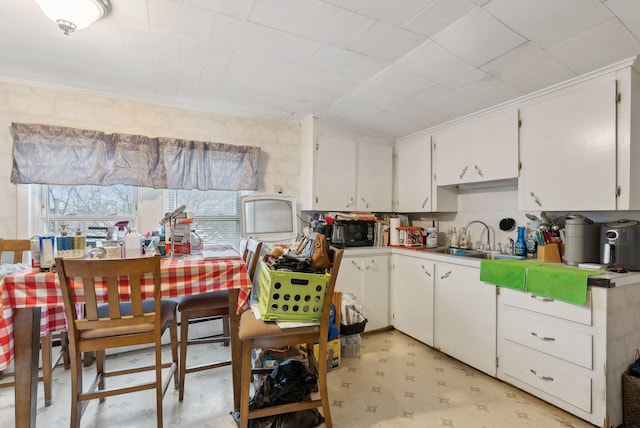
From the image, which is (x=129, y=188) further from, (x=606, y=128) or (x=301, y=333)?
(x=606, y=128)

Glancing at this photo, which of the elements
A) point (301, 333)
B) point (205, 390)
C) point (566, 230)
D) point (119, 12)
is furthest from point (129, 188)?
point (566, 230)

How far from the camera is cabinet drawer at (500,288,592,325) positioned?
67.2 inches

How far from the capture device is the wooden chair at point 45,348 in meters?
1.86

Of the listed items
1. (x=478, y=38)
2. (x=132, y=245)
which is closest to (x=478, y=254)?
(x=478, y=38)

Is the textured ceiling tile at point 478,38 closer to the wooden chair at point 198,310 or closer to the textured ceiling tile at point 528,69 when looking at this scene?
the textured ceiling tile at point 528,69

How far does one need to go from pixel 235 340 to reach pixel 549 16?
2.41 m

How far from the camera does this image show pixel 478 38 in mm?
1679

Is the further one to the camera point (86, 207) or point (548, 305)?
point (86, 207)

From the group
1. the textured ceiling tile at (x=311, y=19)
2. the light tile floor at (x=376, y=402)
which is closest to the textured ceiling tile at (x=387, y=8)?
the textured ceiling tile at (x=311, y=19)

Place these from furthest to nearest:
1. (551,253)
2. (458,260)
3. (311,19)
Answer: (458,260) < (551,253) < (311,19)

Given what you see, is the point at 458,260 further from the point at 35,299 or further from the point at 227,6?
the point at 35,299

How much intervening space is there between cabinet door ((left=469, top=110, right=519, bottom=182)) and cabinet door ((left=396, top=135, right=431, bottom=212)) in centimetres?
51

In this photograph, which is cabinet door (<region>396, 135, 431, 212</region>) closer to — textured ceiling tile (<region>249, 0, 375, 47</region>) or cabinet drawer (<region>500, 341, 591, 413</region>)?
cabinet drawer (<region>500, 341, 591, 413</region>)

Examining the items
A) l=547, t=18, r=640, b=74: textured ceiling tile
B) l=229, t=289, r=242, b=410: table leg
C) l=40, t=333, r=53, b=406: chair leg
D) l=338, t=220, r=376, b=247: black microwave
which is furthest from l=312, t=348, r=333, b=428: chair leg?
l=547, t=18, r=640, b=74: textured ceiling tile
